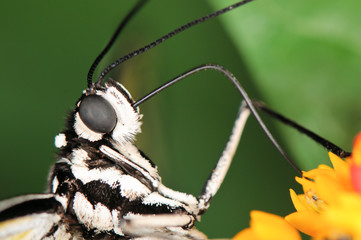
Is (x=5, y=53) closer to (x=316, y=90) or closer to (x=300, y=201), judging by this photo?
(x=316, y=90)

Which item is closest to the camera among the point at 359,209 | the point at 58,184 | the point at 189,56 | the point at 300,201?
the point at 359,209

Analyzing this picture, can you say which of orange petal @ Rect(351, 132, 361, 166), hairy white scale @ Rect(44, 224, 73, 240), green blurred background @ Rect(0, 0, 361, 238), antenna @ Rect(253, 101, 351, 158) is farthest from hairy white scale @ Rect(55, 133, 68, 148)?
orange petal @ Rect(351, 132, 361, 166)

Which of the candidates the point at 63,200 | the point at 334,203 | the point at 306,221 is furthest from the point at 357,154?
the point at 63,200

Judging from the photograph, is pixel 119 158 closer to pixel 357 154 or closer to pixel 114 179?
pixel 114 179

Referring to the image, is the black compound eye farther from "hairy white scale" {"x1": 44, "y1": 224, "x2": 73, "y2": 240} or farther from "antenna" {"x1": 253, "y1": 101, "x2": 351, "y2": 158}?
"antenna" {"x1": 253, "y1": 101, "x2": 351, "y2": 158}

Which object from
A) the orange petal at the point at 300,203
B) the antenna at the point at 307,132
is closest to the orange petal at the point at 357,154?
the orange petal at the point at 300,203

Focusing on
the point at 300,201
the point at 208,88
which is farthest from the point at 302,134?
the point at 208,88

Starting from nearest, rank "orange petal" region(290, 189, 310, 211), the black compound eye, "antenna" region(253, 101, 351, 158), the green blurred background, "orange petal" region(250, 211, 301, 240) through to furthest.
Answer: "orange petal" region(250, 211, 301, 240) → "orange petal" region(290, 189, 310, 211) → "antenna" region(253, 101, 351, 158) → the black compound eye → the green blurred background
